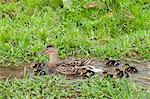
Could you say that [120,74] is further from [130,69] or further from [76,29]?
[76,29]

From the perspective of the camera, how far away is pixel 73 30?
19.2 feet

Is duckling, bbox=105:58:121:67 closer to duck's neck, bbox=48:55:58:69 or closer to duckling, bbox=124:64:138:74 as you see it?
duckling, bbox=124:64:138:74

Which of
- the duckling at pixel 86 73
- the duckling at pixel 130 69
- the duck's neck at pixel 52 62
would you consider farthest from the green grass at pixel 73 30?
the duckling at pixel 130 69

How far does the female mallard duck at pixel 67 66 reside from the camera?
4734 millimetres

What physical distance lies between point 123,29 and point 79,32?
2.13ft

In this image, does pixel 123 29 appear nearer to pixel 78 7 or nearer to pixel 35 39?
pixel 78 7

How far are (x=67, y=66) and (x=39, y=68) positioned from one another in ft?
0.98

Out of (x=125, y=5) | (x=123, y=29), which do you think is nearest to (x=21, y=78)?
(x=123, y=29)

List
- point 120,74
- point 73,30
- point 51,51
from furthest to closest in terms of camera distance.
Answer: point 73,30, point 51,51, point 120,74

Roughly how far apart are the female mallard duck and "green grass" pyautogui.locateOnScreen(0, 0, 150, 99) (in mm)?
248

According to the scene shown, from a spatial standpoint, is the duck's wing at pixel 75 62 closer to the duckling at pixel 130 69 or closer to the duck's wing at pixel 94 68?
the duck's wing at pixel 94 68

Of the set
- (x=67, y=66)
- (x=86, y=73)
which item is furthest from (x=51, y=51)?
(x=86, y=73)

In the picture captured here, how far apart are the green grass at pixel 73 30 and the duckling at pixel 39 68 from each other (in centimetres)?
22

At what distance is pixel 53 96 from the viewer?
423 cm
